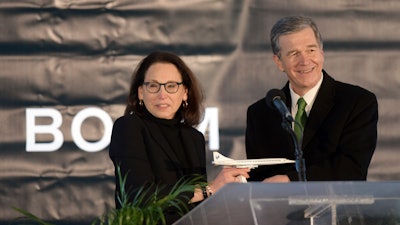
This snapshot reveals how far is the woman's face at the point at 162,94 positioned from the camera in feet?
11.9

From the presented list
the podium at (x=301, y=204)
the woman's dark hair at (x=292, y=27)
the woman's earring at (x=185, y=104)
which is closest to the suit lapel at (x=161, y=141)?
the woman's earring at (x=185, y=104)

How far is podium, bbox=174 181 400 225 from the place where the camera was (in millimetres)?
2342

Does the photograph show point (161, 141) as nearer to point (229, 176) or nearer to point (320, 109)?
point (229, 176)

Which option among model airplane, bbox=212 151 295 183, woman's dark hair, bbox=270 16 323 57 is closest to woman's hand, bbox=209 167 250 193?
model airplane, bbox=212 151 295 183

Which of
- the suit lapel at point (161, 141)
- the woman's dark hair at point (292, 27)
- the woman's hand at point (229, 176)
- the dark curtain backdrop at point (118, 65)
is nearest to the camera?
the woman's hand at point (229, 176)

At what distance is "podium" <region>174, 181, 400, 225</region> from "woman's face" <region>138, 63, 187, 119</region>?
1.20m

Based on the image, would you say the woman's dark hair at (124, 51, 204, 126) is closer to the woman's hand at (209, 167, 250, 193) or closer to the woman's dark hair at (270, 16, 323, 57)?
the woman's dark hair at (270, 16, 323, 57)

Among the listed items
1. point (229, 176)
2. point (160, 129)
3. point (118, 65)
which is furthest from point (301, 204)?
point (118, 65)

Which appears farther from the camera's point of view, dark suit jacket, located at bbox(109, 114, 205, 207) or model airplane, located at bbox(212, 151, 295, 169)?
dark suit jacket, located at bbox(109, 114, 205, 207)

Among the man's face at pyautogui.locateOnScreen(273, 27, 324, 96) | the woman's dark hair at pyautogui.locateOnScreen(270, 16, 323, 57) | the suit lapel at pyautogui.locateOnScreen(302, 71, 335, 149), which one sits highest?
the woman's dark hair at pyautogui.locateOnScreen(270, 16, 323, 57)

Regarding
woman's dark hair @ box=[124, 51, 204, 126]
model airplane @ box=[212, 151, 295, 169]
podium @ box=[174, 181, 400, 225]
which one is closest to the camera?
podium @ box=[174, 181, 400, 225]

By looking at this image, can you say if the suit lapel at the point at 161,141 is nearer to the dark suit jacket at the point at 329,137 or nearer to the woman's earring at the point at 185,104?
the woman's earring at the point at 185,104

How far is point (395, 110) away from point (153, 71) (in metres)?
1.94

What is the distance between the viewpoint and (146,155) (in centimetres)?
354
